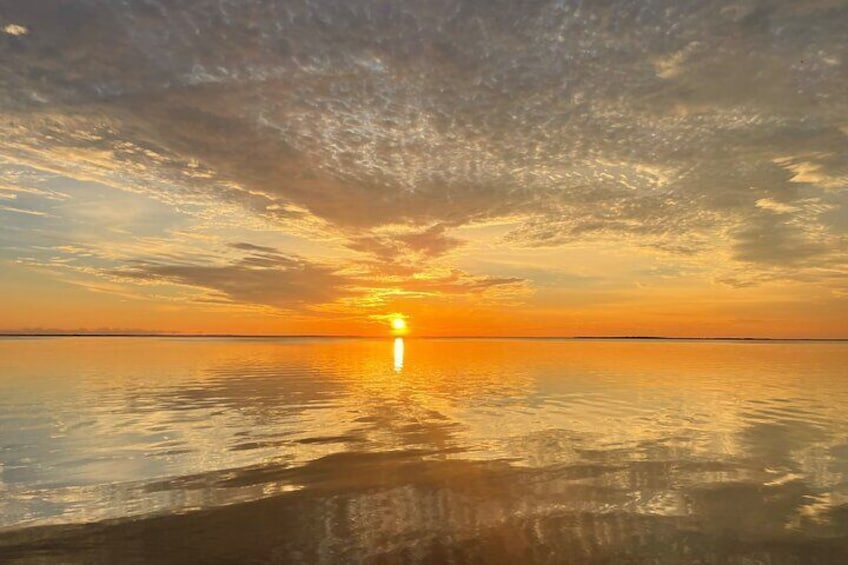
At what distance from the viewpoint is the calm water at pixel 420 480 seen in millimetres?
11859

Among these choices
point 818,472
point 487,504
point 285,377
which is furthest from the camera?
point 285,377

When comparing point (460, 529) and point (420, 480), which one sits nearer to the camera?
point (460, 529)

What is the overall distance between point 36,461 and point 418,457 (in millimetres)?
13966

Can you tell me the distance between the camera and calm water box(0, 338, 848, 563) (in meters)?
11.9

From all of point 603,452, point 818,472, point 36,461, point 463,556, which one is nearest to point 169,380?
point 36,461

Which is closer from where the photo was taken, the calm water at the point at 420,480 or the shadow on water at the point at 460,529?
the shadow on water at the point at 460,529

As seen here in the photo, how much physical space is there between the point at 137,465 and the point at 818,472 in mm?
24352

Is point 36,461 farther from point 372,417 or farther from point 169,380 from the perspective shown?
point 169,380

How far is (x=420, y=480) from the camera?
1705 cm

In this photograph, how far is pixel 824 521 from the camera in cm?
1370

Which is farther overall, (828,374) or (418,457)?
(828,374)

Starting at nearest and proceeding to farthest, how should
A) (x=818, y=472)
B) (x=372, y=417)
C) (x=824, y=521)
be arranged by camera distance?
(x=824, y=521)
(x=818, y=472)
(x=372, y=417)

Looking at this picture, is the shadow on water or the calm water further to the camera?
the calm water

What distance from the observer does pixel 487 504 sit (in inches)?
579
